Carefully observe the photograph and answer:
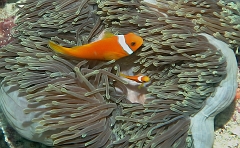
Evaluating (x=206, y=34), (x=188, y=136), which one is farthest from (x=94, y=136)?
(x=206, y=34)

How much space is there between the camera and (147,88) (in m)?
1.99

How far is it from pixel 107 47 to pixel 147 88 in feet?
1.28

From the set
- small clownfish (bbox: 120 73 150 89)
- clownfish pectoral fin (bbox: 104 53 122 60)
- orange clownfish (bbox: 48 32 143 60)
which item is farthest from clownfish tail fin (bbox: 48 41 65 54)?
small clownfish (bbox: 120 73 150 89)

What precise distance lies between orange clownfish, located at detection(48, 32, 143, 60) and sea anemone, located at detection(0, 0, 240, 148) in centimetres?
7

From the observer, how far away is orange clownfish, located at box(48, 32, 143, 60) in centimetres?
189

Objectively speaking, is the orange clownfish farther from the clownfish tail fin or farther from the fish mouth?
the fish mouth

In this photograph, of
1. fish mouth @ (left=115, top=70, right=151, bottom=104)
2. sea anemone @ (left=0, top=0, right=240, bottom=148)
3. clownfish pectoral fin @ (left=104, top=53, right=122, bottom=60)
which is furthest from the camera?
fish mouth @ (left=115, top=70, right=151, bottom=104)

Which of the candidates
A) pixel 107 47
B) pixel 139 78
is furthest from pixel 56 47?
pixel 139 78

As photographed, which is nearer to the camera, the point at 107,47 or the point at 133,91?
the point at 107,47

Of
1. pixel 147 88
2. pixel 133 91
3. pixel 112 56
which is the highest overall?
pixel 112 56

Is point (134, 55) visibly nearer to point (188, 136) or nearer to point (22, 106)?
point (188, 136)

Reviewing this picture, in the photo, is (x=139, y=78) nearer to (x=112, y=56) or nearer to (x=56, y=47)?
(x=112, y=56)

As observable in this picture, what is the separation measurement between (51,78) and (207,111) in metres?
1.02

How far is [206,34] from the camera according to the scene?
1.88 metres
